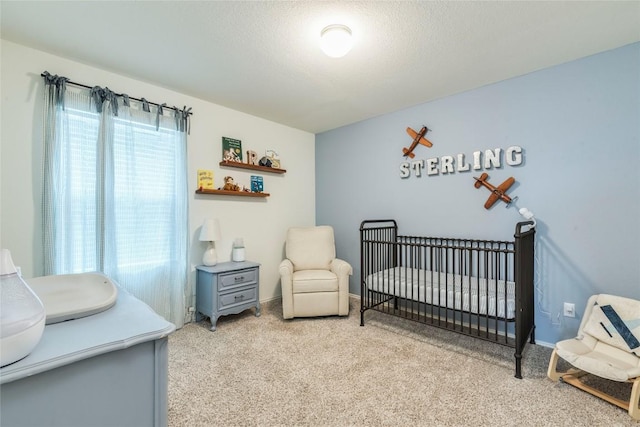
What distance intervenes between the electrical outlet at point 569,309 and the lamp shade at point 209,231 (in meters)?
3.09

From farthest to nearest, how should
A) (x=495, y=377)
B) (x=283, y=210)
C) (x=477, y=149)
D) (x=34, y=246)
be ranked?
(x=283, y=210), (x=477, y=149), (x=34, y=246), (x=495, y=377)

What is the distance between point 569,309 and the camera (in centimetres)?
222

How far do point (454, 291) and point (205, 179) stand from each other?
2584 mm

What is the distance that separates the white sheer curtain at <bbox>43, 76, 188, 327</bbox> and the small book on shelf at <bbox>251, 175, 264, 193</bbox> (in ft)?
2.81

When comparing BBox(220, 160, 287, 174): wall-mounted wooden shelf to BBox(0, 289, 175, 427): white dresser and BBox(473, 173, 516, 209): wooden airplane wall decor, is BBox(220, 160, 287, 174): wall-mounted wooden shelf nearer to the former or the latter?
BBox(473, 173, 516, 209): wooden airplane wall decor

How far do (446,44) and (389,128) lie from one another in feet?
4.53

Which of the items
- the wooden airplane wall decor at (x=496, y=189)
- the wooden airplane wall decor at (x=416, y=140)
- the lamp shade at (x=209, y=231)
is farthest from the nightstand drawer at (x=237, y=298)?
the wooden airplane wall decor at (x=496, y=189)

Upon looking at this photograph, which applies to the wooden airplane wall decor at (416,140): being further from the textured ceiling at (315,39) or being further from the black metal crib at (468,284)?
the black metal crib at (468,284)

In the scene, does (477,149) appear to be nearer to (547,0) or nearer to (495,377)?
→ (547,0)

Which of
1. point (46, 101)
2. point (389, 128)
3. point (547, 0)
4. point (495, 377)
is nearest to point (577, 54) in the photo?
point (547, 0)

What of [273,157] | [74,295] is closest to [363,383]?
[74,295]

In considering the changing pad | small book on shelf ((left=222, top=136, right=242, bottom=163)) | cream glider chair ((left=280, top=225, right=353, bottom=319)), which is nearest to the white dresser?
the changing pad

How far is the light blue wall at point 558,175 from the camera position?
6.61 ft

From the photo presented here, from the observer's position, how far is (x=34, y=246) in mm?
2045
